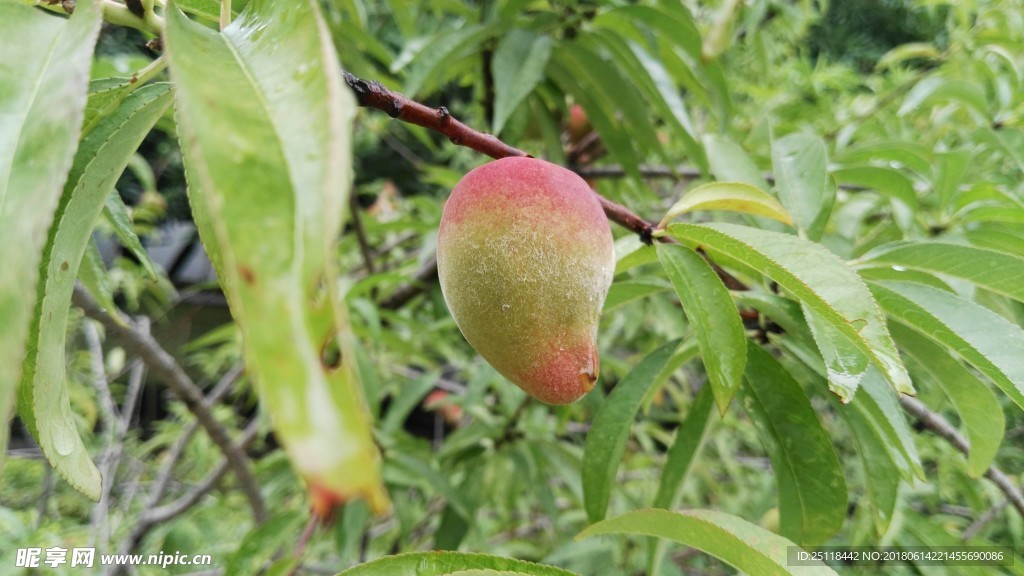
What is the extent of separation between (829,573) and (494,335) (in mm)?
232

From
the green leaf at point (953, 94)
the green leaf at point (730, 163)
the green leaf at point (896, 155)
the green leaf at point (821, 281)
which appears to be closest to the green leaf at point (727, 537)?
the green leaf at point (821, 281)

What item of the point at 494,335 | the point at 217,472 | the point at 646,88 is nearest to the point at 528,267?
the point at 494,335

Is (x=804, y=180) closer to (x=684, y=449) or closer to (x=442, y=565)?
(x=684, y=449)

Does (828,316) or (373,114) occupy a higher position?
(828,316)

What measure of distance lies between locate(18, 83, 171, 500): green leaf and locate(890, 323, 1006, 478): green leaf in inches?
20.8

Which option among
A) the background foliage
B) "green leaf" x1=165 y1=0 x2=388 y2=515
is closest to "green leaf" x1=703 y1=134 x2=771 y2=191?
the background foliage

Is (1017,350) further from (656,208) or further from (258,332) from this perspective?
(656,208)

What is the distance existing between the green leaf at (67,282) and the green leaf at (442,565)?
143 millimetres

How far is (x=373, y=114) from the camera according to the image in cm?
201

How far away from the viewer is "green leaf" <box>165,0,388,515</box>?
14 cm

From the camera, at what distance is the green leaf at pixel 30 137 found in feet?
0.59

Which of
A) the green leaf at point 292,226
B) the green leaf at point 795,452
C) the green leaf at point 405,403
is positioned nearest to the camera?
the green leaf at point 292,226

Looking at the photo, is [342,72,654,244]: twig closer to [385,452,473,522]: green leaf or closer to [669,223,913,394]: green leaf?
[669,223,913,394]: green leaf

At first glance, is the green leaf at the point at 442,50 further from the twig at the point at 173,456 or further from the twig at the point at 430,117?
the twig at the point at 173,456
